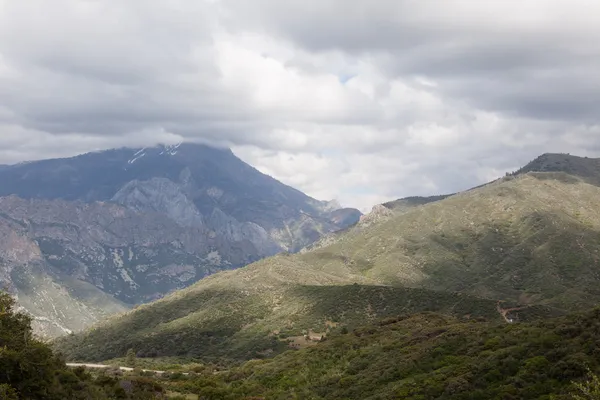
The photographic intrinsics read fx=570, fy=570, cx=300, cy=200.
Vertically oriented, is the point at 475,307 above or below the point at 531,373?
below

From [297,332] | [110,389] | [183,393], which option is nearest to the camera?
[110,389]

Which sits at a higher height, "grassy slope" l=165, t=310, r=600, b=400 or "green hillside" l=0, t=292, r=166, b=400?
"green hillside" l=0, t=292, r=166, b=400

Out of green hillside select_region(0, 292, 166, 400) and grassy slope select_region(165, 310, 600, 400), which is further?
grassy slope select_region(165, 310, 600, 400)

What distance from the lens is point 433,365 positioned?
236 ft

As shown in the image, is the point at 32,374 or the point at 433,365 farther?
the point at 433,365

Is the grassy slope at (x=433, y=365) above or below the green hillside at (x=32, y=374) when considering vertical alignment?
below

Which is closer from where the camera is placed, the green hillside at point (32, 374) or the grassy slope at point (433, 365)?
the green hillside at point (32, 374)

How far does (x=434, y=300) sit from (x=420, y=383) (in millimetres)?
127922

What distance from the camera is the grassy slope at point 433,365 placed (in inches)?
2146

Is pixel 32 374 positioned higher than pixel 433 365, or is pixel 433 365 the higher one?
pixel 32 374

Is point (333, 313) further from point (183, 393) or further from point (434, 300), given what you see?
point (183, 393)

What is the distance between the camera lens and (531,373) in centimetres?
5516

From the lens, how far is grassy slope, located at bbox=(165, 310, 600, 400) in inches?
2146

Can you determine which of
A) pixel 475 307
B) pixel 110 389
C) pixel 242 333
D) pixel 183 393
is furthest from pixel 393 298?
pixel 110 389
